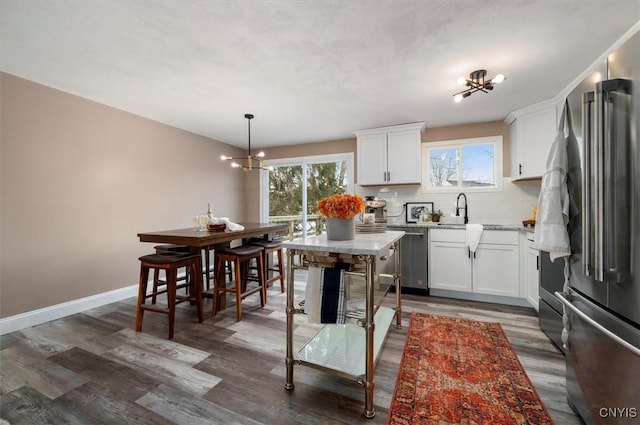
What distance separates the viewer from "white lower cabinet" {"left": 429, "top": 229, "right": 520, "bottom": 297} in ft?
10.1

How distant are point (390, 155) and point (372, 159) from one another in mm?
282

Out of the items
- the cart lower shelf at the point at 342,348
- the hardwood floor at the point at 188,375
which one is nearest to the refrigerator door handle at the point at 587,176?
the hardwood floor at the point at 188,375

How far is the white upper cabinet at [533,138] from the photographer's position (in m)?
3.03

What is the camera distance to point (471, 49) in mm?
2053

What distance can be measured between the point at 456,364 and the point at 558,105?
3.05m

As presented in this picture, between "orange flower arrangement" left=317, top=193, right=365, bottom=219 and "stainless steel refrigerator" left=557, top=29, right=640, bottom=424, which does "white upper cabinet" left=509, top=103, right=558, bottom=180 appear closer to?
"stainless steel refrigerator" left=557, top=29, right=640, bottom=424

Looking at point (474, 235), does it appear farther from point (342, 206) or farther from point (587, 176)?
point (342, 206)

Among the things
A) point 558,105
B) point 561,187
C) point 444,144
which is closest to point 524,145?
point 558,105

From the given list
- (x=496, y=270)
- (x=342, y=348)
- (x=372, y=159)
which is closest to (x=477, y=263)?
(x=496, y=270)

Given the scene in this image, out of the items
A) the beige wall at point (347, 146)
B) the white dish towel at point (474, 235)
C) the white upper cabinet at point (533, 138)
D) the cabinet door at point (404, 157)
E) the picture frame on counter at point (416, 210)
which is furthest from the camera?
the picture frame on counter at point (416, 210)

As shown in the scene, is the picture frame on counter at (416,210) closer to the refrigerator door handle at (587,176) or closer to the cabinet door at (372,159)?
the cabinet door at (372,159)

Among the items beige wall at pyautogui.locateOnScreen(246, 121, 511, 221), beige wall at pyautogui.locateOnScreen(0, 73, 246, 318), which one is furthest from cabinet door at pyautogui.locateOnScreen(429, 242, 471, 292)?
beige wall at pyautogui.locateOnScreen(0, 73, 246, 318)

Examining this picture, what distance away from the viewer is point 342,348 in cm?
198

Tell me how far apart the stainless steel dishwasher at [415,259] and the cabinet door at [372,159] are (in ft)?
3.05
